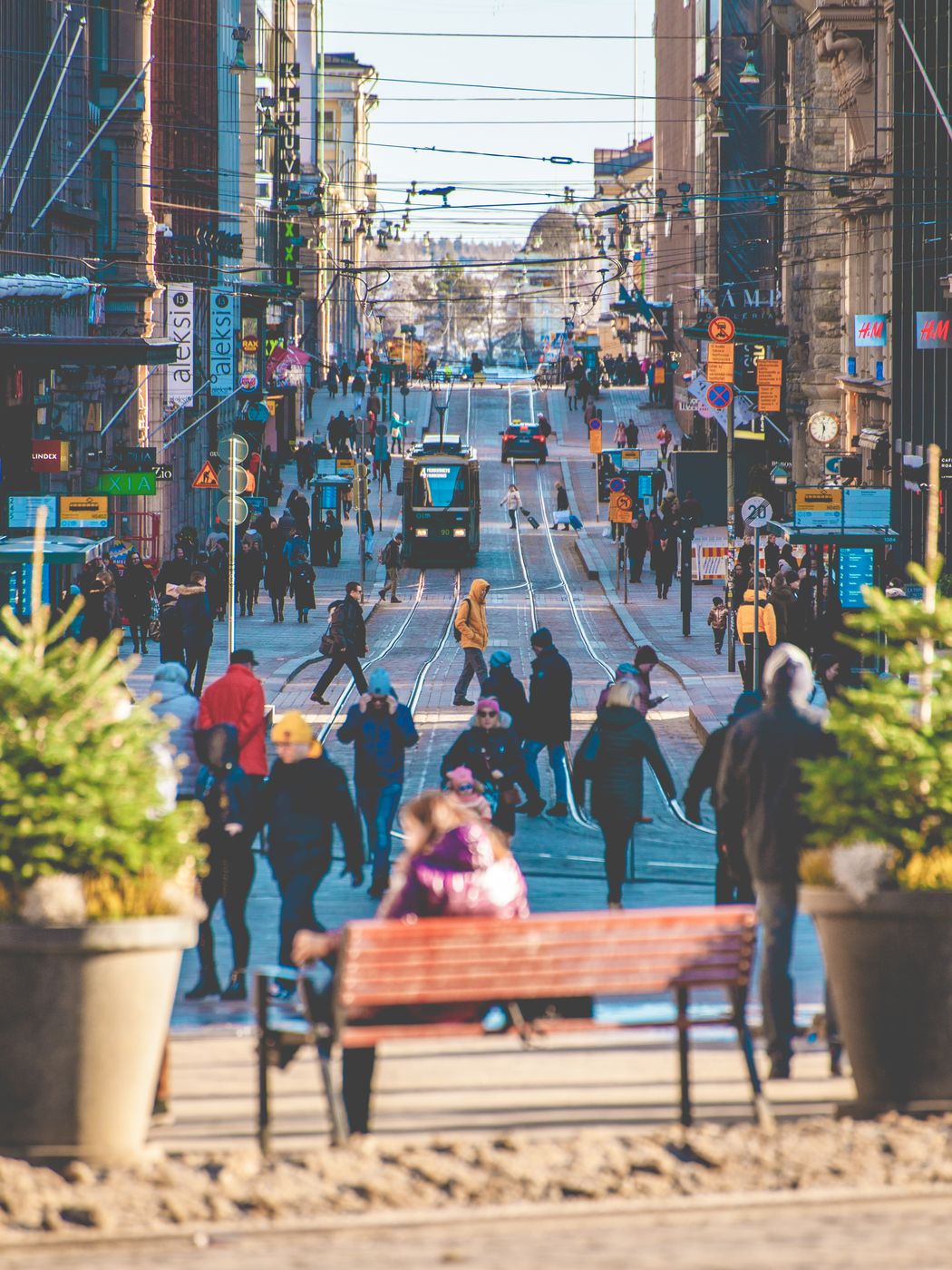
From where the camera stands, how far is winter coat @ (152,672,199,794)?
12578mm

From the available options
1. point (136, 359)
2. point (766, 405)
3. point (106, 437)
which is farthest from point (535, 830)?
point (766, 405)

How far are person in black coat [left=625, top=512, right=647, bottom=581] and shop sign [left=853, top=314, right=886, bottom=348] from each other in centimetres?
648

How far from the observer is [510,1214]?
6805 millimetres

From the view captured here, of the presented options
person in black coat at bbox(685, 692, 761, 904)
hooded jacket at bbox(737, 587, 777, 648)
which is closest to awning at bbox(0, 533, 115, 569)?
hooded jacket at bbox(737, 587, 777, 648)

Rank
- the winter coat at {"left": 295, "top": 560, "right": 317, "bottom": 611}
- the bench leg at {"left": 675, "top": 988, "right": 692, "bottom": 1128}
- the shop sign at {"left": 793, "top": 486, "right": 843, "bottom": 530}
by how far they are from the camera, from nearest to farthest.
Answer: the bench leg at {"left": 675, "top": 988, "right": 692, "bottom": 1128} → the shop sign at {"left": 793, "top": 486, "right": 843, "bottom": 530} → the winter coat at {"left": 295, "top": 560, "right": 317, "bottom": 611}

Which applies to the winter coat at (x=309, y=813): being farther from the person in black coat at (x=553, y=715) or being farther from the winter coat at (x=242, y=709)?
the person in black coat at (x=553, y=715)

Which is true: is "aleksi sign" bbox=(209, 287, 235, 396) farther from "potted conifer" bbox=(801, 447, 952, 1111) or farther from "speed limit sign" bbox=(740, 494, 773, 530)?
"potted conifer" bbox=(801, 447, 952, 1111)

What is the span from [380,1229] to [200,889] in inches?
207

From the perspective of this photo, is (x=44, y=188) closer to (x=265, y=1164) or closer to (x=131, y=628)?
(x=131, y=628)

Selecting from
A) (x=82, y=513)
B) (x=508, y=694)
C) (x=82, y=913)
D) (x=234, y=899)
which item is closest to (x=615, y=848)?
(x=234, y=899)

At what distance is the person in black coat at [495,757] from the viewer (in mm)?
15148

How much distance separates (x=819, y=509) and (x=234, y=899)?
70.7 ft

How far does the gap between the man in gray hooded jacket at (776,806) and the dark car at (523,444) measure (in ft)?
243

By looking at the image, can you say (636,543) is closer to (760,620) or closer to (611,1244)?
(760,620)
